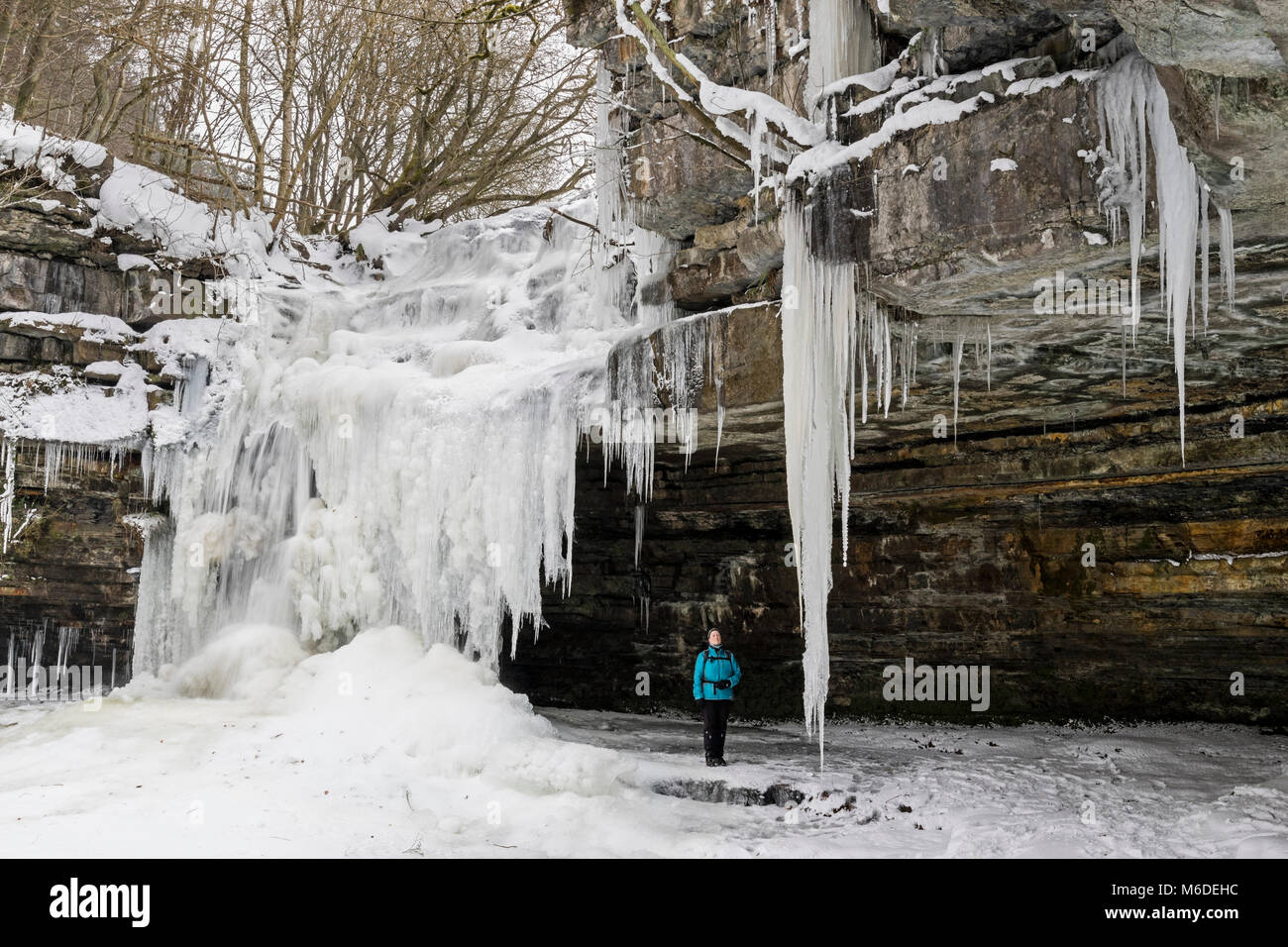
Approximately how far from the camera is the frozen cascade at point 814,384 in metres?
5.84

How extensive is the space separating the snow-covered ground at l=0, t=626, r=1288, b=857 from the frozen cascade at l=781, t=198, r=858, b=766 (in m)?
1.28

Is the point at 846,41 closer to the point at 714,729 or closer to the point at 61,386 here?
the point at 714,729

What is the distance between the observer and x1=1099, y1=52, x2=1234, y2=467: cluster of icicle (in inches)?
169

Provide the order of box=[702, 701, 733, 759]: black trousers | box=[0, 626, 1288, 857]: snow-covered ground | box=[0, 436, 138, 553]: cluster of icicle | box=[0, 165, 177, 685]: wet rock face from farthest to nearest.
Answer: box=[0, 165, 177, 685]: wet rock face → box=[0, 436, 138, 553]: cluster of icicle → box=[702, 701, 733, 759]: black trousers → box=[0, 626, 1288, 857]: snow-covered ground

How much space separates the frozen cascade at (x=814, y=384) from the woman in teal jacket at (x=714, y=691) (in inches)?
50.8

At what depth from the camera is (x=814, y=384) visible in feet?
19.9

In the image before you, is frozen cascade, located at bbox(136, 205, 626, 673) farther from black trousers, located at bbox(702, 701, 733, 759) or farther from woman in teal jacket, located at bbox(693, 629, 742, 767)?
black trousers, located at bbox(702, 701, 733, 759)

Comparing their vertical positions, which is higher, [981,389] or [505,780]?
[981,389]

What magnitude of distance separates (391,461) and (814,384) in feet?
16.5

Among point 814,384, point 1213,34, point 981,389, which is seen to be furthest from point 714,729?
point 1213,34

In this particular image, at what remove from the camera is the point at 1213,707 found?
977cm

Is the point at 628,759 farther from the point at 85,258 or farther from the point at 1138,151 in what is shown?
the point at 85,258

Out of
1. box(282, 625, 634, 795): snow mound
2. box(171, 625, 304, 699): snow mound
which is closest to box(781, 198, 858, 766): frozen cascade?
box(282, 625, 634, 795): snow mound

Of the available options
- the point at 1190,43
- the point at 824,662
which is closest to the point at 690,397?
the point at 824,662
